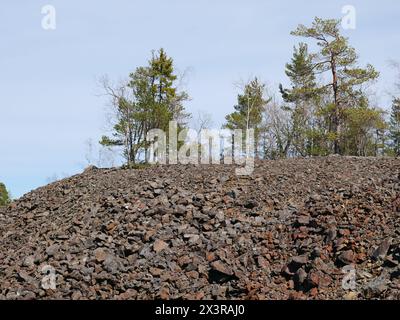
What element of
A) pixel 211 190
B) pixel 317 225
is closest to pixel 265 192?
pixel 211 190

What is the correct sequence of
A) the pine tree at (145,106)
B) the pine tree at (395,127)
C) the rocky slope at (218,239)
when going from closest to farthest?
1. the rocky slope at (218,239)
2. the pine tree at (145,106)
3. the pine tree at (395,127)

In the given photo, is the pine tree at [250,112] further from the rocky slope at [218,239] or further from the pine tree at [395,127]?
the rocky slope at [218,239]

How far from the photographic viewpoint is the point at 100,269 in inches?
467

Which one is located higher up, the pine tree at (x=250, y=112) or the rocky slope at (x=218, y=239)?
the pine tree at (x=250, y=112)

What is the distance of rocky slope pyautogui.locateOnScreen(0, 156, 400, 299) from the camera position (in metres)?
10.9

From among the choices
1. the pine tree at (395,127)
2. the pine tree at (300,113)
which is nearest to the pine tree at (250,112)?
the pine tree at (300,113)

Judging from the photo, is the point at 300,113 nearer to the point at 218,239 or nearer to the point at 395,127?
the point at 395,127

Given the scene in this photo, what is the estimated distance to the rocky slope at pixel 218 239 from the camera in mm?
10898

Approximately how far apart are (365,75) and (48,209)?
22053 millimetres

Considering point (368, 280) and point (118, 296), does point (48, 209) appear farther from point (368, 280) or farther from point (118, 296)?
point (368, 280)

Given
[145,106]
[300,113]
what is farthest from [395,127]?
[145,106]

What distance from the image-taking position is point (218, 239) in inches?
494

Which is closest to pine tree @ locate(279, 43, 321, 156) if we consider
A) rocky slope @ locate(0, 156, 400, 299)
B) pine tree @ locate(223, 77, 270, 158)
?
pine tree @ locate(223, 77, 270, 158)

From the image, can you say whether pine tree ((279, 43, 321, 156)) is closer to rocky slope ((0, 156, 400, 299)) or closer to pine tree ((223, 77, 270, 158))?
pine tree ((223, 77, 270, 158))
